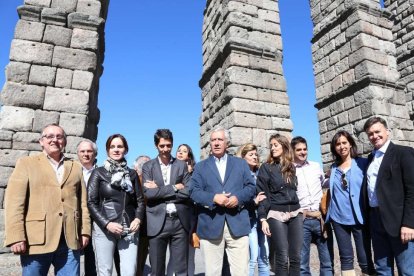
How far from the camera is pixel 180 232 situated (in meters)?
3.42

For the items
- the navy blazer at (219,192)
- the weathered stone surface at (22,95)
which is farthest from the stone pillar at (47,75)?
the navy blazer at (219,192)

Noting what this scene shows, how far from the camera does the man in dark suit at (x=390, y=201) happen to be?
2.79 m

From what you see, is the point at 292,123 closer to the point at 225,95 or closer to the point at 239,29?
the point at 225,95

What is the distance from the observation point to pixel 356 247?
134 inches

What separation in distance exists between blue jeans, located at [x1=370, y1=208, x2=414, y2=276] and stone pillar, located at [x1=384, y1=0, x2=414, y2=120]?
823cm

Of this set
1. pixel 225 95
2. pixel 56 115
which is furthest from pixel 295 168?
pixel 56 115

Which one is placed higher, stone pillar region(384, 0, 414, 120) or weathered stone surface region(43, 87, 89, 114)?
stone pillar region(384, 0, 414, 120)

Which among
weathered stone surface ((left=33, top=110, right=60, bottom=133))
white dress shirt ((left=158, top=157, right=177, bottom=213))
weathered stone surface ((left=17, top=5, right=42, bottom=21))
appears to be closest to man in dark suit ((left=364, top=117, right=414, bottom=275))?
white dress shirt ((left=158, top=157, right=177, bottom=213))

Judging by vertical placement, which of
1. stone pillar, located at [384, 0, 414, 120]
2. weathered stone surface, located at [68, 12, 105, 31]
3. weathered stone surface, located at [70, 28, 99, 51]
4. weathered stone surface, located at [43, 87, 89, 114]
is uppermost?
stone pillar, located at [384, 0, 414, 120]

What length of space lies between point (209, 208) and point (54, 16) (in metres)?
5.45

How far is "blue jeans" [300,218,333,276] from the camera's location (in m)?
3.58

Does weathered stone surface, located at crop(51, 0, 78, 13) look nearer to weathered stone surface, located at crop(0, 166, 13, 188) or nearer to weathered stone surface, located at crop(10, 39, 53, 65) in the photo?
weathered stone surface, located at crop(10, 39, 53, 65)

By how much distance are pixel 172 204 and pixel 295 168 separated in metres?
1.61

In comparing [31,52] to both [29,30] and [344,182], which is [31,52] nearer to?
[29,30]
